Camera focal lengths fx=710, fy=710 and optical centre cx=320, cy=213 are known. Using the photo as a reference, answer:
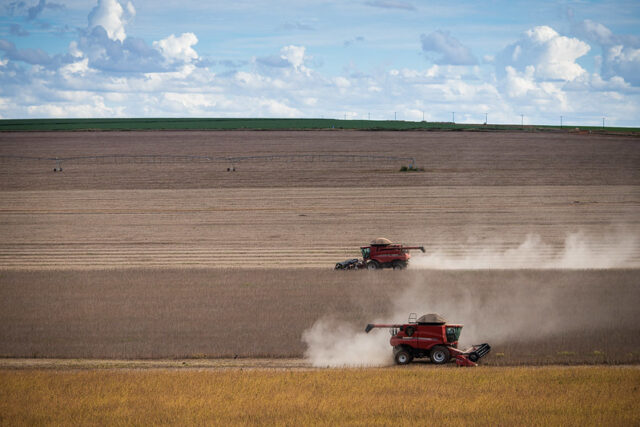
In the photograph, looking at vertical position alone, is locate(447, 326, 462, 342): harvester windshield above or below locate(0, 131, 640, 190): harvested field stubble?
below

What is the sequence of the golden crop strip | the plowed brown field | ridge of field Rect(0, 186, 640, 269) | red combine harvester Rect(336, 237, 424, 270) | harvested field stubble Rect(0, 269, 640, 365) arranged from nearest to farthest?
1. the golden crop strip
2. harvested field stubble Rect(0, 269, 640, 365)
3. the plowed brown field
4. red combine harvester Rect(336, 237, 424, 270)
5. ridge of field Rect(0, 186, 640, 269)

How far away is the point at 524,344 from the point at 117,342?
13.7 metres

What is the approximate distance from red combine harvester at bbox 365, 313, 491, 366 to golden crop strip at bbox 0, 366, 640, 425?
1.53 metres

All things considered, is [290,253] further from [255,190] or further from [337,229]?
[255,190]

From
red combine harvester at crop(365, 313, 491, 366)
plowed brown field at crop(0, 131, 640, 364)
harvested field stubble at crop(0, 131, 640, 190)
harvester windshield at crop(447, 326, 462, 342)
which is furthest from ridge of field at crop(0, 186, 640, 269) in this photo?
harvester windshield at crop(447, 326, 462, 342)

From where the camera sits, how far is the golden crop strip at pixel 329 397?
16.1 m

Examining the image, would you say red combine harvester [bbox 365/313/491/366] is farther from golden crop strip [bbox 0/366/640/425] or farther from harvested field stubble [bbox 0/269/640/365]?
golden crop strip [bbox 0/366/640/425]

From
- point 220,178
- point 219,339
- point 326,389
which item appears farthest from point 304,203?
point 326,389

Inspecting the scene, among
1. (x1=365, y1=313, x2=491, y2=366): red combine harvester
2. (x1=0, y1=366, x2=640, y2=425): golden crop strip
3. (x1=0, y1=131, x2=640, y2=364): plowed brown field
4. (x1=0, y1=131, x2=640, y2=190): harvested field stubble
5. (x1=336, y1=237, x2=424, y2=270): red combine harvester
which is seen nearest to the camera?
(x1=0, y1=366, x2=640, y2=425): golden crop strip

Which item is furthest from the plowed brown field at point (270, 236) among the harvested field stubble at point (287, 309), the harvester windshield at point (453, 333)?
the harvester windshield at point (453, 333)

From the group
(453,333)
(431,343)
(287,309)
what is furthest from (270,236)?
(453,333)

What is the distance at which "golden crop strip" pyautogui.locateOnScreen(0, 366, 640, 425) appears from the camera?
1606 cm

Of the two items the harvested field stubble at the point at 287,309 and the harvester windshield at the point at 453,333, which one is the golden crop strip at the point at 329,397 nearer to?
the harvester windshield at the point at 453,333

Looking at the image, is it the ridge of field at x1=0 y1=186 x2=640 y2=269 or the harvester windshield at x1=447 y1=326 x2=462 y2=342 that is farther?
the ridge of field at x1=0 y1=186 x2=640 y2=269
